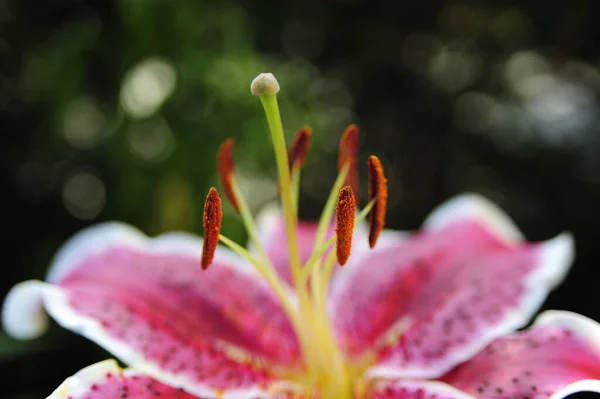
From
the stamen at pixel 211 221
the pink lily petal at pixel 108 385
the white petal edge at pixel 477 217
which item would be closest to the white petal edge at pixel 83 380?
the pink lily petal at pixel 108 385

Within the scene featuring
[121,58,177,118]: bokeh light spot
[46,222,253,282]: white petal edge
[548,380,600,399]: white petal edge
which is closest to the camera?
[548,380,600,399]: white petal edge

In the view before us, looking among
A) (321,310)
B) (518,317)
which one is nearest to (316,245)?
(321,310)

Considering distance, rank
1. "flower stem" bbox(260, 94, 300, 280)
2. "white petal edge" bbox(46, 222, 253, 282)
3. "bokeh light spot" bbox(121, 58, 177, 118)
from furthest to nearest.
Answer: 1. "bokeh light spot" bbox(121, 58, 177, 118)
2. "white petal edge" bbox(46, 222, 253, 282)
3. "flower stem" bbox(260, 94, 300, 280)

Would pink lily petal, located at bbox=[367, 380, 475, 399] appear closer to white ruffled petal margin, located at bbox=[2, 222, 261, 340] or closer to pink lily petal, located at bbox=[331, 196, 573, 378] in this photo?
pink lily petal, located at bbox=[331, 196, 573, 378]

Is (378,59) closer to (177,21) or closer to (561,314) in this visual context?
(177,21)

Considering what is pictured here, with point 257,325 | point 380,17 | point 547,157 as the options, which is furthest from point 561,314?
point 547,157

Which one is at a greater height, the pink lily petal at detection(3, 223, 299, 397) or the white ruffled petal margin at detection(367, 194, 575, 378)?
the pink lily petal at detection(3, 223, 299, 397)

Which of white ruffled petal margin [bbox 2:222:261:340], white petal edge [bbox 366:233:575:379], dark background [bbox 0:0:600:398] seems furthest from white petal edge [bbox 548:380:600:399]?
dark background [bbox 0:0:600:398]

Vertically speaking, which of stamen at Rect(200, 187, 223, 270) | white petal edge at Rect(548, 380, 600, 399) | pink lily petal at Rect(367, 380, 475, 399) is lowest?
pink lily petal at Rect(367, 380, 475, 399)

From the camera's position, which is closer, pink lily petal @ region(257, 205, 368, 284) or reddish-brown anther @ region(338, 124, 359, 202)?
reddish-brown anther @ region(338, 124, 359, 202)
